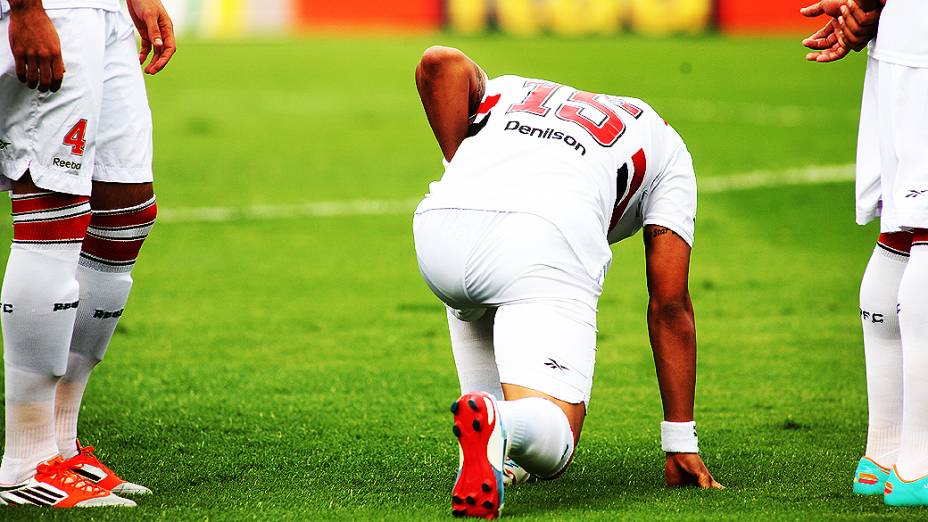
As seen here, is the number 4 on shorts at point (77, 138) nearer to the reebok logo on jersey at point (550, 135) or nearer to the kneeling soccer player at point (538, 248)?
the kneeling soccer player at point (538, 248)

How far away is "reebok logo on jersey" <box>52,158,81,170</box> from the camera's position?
12.1 feet

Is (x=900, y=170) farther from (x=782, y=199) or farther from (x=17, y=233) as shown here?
(x=782, y=199)

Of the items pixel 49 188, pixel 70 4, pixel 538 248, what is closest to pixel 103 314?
pixel 49 188

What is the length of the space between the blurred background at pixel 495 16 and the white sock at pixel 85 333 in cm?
2564

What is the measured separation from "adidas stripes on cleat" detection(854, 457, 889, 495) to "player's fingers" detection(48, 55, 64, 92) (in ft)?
8.12

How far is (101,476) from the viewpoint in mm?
3900

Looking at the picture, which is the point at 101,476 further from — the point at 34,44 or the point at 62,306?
the point at 34,44

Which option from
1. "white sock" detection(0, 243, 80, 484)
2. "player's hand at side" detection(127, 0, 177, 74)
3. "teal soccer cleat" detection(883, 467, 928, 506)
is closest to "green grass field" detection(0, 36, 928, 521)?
"teal soccer cleat" detection(883, 467, 928, 506)

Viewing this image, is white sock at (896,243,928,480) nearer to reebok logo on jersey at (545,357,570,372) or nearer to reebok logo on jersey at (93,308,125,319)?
reebok logo on jersey at (545,357,570,372)

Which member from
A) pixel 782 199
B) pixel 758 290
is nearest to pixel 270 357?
pixel 758 290

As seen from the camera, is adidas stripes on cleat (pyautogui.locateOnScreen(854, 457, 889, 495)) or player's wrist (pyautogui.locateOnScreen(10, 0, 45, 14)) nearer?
player's wrist (pyautogui.locateOnScreen(10, 0, 45, 14))

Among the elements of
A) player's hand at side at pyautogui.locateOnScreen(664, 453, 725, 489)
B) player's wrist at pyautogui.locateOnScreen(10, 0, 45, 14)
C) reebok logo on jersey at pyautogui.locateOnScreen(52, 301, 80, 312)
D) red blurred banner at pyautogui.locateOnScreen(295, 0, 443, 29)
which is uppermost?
player's wrist at pyautogui.locateOnScreen(10, 0, 45, 14)

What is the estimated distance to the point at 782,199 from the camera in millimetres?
11547

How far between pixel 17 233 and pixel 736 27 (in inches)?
1077
